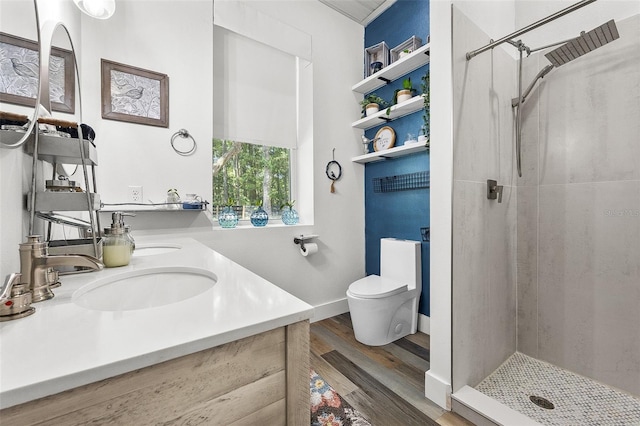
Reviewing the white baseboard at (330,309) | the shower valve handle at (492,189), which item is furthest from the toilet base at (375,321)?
the shower valve handle at (492,189)

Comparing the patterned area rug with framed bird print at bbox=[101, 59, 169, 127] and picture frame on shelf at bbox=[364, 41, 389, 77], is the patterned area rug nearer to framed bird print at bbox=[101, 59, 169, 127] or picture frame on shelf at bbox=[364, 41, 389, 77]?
framed bird print at bbox=[101, 59, 169, 127]

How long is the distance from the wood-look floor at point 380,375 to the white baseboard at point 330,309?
16 cm

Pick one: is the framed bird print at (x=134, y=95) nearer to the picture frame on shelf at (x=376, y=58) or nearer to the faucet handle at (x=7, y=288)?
the faucet handle at (x=7, y=288)

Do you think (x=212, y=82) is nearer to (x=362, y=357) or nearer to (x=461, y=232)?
(x=461, y=232)

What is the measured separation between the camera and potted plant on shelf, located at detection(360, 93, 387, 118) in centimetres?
254

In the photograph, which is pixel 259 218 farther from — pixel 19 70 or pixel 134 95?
pixel 19 70

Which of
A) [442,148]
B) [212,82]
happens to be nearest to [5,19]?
[212,82]

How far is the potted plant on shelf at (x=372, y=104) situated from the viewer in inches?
99.8

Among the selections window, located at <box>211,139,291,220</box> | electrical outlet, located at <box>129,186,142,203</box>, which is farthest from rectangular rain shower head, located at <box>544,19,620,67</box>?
electrical outlet, located at <box>129,186,142,203</box>

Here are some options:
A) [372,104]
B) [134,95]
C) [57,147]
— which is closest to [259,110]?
[134,95]

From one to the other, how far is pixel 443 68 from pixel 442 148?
0.41 m

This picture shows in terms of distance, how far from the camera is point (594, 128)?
157 centimetres

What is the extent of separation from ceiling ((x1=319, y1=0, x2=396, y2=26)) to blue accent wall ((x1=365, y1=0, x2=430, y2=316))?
0.06 m

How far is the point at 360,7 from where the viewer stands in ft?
8.48
